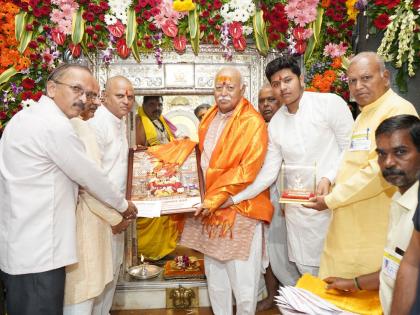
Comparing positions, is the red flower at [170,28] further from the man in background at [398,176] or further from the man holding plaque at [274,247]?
the man in background at [398,176]

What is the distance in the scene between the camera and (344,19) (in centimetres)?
469

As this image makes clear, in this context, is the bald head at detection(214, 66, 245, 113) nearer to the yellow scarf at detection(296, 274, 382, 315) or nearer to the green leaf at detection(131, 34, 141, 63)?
the green leaf at detection(131, 34, 141, 63)

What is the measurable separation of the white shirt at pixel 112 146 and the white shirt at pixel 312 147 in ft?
3.49

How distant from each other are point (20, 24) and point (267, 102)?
8.49 feet

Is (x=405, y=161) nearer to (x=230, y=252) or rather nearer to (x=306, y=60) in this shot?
(x=230, y=252)

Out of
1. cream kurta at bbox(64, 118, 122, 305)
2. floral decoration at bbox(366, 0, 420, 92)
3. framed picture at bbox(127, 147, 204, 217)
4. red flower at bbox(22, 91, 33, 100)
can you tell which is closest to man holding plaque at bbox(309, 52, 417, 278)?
floral decoration at bbox(366, 0, 420, 92)

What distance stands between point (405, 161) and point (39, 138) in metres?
1.96

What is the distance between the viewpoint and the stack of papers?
6.46 feet

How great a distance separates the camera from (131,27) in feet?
14.8

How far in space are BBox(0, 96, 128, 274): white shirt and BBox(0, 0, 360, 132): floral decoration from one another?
1.97 m

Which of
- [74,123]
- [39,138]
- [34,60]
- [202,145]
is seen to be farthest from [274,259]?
[34,60]

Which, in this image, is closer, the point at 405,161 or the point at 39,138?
the point at 405,161

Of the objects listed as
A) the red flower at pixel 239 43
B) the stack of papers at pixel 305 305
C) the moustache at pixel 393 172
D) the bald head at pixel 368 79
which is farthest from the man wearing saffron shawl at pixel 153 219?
the moustache at pixel 393 172

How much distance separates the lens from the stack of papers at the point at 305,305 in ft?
6.46
